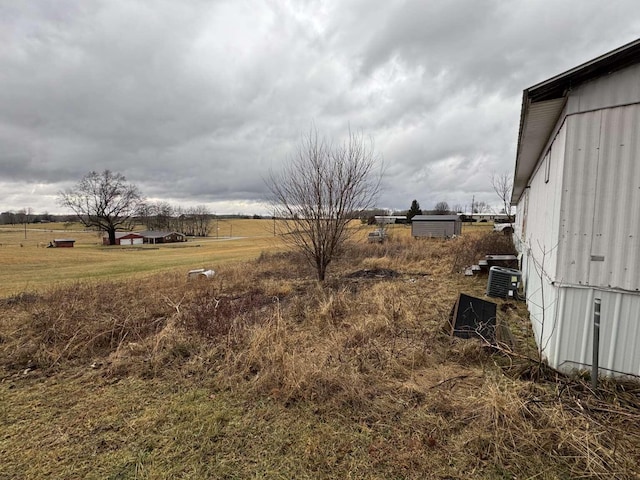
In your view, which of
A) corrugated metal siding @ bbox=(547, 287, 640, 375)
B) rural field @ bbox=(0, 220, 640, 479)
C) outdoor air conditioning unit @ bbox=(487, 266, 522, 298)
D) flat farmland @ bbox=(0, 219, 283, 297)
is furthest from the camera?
flat farmland @ bbox=(0, 219, 283, 297)

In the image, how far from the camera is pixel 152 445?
2.47m

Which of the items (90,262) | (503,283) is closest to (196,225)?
(90,262)

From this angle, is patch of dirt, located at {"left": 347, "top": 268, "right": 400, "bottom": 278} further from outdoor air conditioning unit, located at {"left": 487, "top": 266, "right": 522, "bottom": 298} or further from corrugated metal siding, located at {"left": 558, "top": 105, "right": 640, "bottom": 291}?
corrugated metal siding, located at {"left": 558, "top": 105, "right": 640, "bottom": 291}

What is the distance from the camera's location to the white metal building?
304 cm

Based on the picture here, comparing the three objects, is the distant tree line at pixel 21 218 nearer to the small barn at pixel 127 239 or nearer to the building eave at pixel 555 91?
the small barn at pixel 127 239

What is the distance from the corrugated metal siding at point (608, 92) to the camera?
304 centimetres

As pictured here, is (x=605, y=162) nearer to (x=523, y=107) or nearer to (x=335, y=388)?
(x=523, y=107)

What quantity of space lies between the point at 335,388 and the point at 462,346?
5.99 ft

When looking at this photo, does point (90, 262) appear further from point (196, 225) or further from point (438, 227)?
point (196, 225)

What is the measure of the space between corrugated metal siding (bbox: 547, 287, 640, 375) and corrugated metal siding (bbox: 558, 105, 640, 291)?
0.55ft

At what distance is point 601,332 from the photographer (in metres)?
3.22

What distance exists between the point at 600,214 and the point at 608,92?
1221 mm

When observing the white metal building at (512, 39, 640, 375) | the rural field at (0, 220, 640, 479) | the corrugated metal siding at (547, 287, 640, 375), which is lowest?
the rural field at (0, 220, 640, 479)

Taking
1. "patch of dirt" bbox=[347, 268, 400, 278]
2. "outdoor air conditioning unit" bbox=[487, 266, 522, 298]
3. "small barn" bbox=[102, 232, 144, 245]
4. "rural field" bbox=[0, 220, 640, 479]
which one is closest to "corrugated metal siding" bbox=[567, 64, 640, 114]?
"rural field" bbox=[0, 220, 640, 479]
